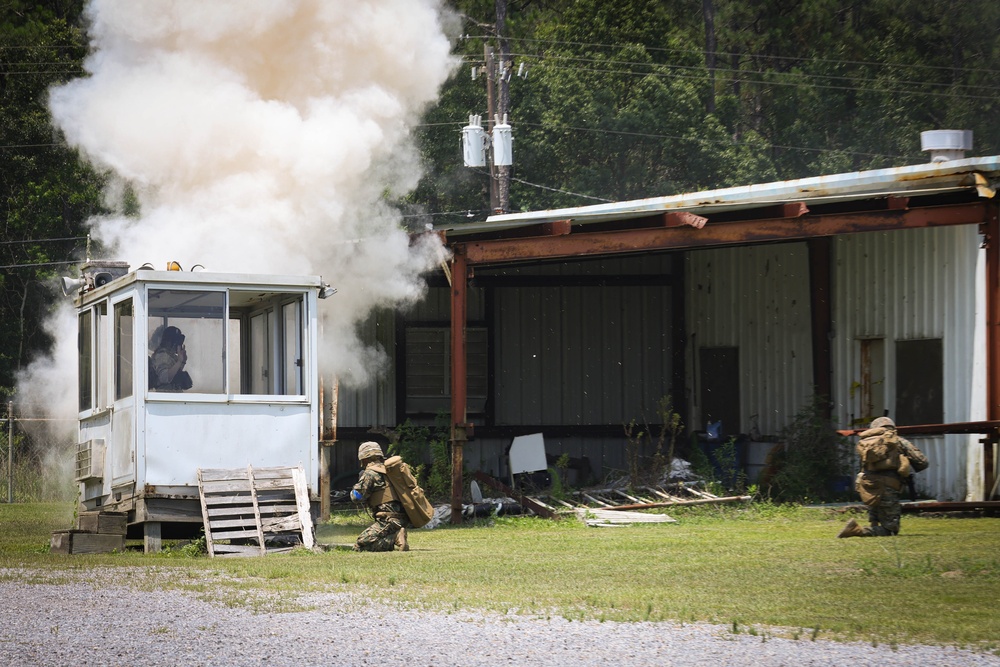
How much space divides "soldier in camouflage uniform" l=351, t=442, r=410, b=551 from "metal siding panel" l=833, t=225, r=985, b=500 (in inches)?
301

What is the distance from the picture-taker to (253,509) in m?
14.2

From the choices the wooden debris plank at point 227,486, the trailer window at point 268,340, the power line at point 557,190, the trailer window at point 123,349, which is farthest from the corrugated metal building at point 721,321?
the power line at point 557,190

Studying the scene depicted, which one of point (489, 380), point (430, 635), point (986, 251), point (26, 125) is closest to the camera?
point (430, 635)

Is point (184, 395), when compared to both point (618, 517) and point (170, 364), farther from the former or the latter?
point (618, 517)

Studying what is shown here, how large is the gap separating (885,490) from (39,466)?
18.1 metres

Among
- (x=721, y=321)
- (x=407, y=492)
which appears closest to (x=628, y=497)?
(x=721, y=321)

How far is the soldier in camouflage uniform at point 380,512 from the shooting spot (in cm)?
1410

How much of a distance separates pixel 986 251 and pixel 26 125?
23828mm

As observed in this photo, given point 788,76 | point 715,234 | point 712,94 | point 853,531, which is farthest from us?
point 788,76

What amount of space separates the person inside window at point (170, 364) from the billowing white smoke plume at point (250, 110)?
342cm

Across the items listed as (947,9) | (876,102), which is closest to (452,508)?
(876,102)

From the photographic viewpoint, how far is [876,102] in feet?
145

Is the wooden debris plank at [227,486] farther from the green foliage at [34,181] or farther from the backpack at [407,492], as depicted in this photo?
the green foliage at [34,181]

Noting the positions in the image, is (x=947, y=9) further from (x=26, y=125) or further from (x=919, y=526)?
(x=919, y=526)
